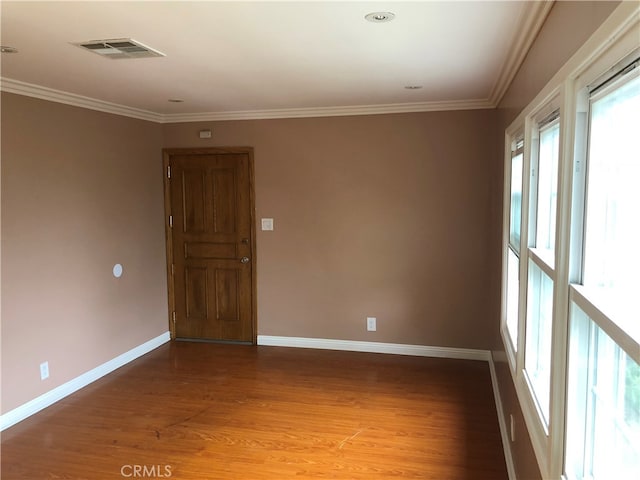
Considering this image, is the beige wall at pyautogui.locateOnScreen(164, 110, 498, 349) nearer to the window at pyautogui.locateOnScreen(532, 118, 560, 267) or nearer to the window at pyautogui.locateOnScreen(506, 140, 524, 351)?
the window at pyautogui.locateOnScreen(506, 140, 524, 351)

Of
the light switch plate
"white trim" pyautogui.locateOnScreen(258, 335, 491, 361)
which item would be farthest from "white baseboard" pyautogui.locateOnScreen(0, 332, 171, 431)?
the light switch plate

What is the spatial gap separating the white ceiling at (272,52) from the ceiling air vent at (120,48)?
0.22 feet

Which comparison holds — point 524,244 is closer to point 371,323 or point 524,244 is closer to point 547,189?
point 547,189

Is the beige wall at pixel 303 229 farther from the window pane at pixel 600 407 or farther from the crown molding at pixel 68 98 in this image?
the window pane at pixel 600 407

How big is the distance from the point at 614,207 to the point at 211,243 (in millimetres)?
4216

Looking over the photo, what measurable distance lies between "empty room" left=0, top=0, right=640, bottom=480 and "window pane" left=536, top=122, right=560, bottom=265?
0.02 m

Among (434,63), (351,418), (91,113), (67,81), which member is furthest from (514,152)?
(91,113)

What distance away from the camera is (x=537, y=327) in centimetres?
229

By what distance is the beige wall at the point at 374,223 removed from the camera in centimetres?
435

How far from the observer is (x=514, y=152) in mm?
2977

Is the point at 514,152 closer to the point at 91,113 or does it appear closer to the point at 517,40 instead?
the point at 517,40

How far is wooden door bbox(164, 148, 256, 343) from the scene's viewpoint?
4867 mm

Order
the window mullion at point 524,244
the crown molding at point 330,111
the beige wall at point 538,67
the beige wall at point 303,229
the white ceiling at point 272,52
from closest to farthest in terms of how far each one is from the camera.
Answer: the beige wall at point 538,67 → the white ceiling at point 272,52 → the window mullion at point 524,244 → the beige wall at point 303,229 → the crown molding at point 330,111

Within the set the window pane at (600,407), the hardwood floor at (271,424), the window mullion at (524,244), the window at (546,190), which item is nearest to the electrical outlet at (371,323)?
the hardwood floor at (271,424)
